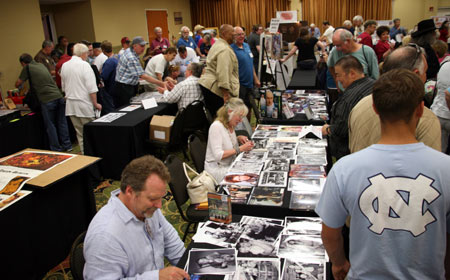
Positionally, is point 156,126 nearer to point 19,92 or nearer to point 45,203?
point 45,203

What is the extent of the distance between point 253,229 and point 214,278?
0.46 metres

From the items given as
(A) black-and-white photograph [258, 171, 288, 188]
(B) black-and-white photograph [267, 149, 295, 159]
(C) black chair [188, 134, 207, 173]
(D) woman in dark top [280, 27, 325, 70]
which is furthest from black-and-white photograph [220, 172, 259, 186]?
(D) woman in dark top [280, 27, 325, 70]

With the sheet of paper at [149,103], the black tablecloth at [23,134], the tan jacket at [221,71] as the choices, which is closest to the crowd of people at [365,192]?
the tan jacket at [221,71]

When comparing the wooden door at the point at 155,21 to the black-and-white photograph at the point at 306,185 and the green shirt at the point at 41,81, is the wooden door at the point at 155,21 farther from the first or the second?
the black-and-white photograph at the point at 306,185

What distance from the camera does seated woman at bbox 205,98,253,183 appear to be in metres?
3.24

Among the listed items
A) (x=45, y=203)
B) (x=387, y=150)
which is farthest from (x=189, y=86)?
(x=387, y=150)

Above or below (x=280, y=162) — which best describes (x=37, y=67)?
above

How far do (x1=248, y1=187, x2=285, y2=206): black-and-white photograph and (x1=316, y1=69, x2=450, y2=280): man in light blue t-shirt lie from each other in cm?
100

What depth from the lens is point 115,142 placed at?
4441mm

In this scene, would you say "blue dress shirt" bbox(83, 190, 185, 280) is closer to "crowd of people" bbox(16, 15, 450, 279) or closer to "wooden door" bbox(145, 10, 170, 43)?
"crowd of people" bbox(16, 15, 450, 279)

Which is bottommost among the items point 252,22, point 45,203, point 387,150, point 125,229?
point 45,203

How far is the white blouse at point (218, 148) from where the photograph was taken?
3.23 m

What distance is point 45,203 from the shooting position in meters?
2.81

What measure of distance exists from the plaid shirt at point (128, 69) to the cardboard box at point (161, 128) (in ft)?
3.81
